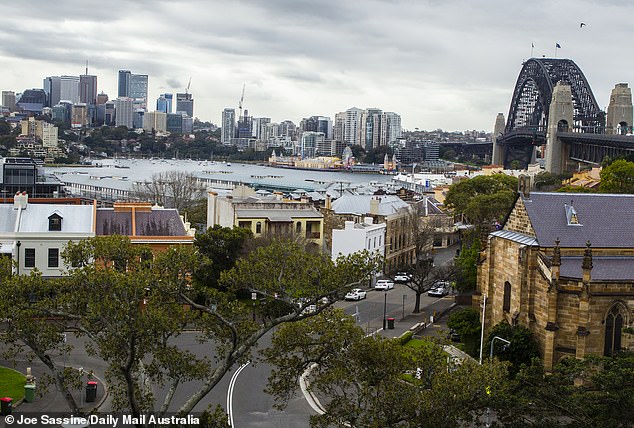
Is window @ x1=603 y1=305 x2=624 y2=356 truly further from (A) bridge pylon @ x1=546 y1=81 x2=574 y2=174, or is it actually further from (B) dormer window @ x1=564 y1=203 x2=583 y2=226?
(A) bridge pylon @ x1=546 y1=81 x2=574 y2=174

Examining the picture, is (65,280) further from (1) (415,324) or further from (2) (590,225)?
(1) (415,324)

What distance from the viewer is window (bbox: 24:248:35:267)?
164 feet

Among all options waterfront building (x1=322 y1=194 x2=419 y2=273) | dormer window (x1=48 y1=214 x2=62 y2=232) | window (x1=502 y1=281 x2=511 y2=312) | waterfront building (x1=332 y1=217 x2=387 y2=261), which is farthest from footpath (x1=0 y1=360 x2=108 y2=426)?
waterfront building (x1=322 y1=194 x2=419 y2=273)

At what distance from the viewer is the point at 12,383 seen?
33.8 meters

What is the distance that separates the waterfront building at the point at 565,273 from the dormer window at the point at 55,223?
83.1ft

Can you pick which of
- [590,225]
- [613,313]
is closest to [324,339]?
[613,313]

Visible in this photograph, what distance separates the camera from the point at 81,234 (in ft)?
167

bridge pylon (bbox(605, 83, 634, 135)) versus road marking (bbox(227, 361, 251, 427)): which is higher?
bridge pylon (bbox(605, 83, 634, 135))

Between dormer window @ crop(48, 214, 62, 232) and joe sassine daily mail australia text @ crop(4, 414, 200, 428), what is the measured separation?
22811mm

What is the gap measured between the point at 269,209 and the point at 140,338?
49918 millimetres

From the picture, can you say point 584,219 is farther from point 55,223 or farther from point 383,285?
point 55,223

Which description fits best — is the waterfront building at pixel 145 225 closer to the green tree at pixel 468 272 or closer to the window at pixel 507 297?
the green tree at pixel 468 272

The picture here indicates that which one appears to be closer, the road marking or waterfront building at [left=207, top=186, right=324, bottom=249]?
the road marking

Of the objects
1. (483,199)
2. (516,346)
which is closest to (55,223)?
(516,346)
